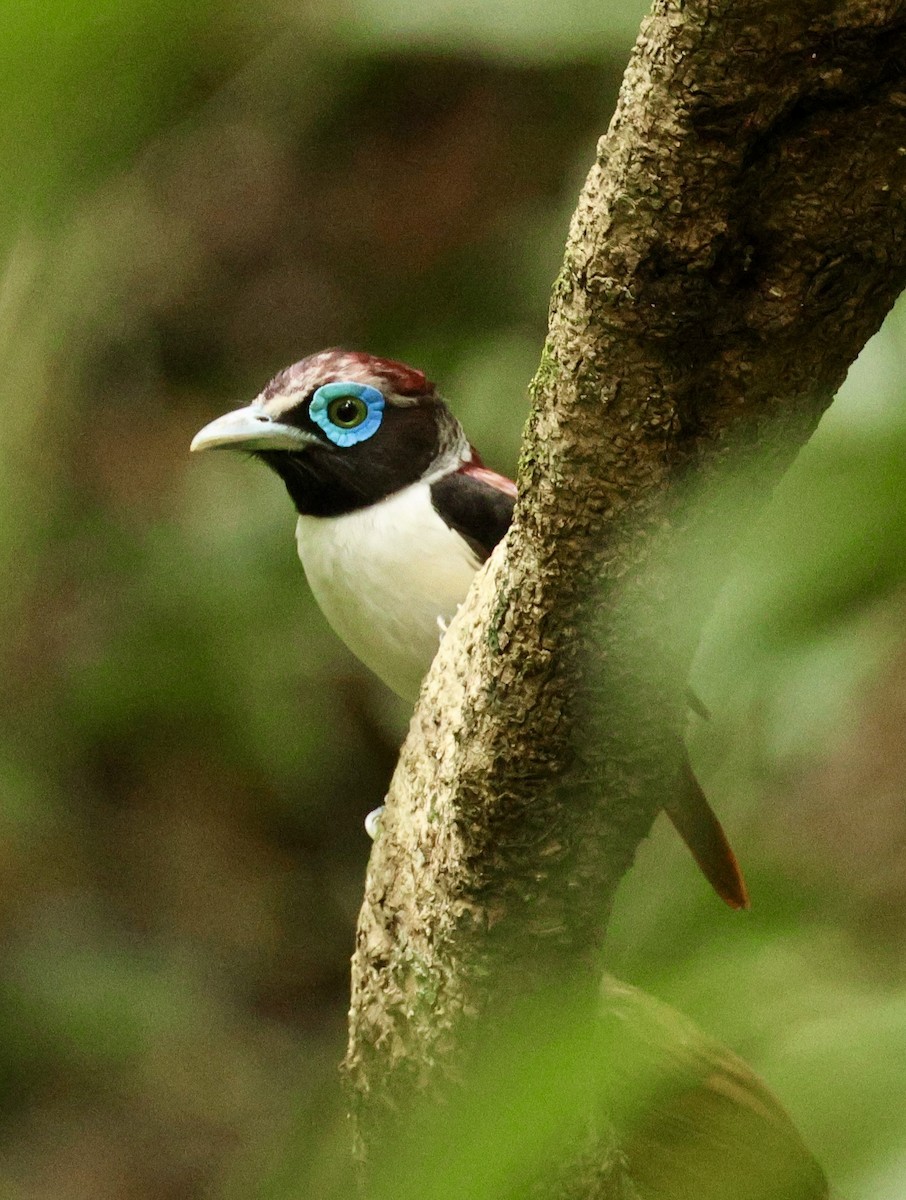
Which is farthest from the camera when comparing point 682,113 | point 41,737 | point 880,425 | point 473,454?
point 41,737

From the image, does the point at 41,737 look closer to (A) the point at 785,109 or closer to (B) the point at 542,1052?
(A) the point at 785,109

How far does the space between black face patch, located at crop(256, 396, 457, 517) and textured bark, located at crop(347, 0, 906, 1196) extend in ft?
3.13

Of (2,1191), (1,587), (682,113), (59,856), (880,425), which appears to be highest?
(682,113)

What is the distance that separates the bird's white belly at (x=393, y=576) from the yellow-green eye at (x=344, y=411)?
19 centimetres

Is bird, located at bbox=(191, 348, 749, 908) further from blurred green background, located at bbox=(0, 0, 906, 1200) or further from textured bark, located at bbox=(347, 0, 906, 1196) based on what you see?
textured bark, located at bbox=(347, 0, 906, 1196)

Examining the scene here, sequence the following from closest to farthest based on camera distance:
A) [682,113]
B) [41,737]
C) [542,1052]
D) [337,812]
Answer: [542,1052] → [682,113] → [41,737] → [337,812]

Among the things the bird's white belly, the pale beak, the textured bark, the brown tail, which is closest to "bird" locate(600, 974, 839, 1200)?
the textured bark

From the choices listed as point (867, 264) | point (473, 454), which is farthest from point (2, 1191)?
point (867, 264)

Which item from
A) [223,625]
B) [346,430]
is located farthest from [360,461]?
[223,625]

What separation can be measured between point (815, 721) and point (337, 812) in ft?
16.1

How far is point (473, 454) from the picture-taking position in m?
3.56

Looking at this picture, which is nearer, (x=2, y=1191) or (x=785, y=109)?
(x=785, y=109)

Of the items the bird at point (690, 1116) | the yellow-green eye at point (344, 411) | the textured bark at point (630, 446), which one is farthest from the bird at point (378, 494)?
the bird at point (690, 1116)

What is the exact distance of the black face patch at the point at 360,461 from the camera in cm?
324
